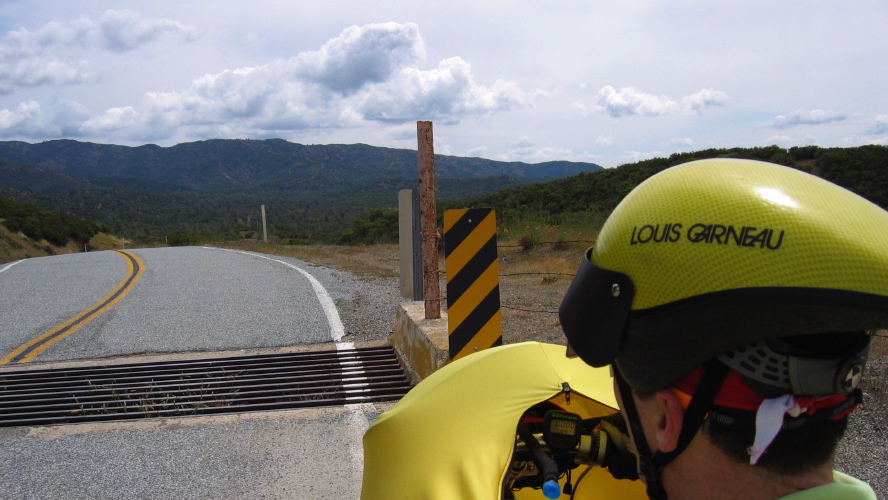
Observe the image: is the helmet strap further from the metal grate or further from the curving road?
the curving road

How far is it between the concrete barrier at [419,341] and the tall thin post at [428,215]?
8.1 inches

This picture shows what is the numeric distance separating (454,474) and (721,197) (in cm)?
73

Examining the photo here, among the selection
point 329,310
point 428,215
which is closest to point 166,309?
point 329,310

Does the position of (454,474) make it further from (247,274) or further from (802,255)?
(247,274)

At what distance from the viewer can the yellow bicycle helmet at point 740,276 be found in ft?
2.83

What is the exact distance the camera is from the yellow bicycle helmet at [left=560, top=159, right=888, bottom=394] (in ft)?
2.83

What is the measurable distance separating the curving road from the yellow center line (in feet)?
0.08

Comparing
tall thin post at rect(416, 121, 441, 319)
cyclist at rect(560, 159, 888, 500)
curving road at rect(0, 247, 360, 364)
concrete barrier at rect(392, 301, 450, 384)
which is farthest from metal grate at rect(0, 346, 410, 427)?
cyclist at rect(560, 159, 888, 500)

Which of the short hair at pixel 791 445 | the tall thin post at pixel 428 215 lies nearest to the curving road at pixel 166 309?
the tall thin post at pixel 428 215

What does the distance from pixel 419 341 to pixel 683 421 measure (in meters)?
4.50

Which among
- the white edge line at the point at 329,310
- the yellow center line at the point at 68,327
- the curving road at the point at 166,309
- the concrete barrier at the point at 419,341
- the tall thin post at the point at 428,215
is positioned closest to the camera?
the concrete barrier at the point at 419,341

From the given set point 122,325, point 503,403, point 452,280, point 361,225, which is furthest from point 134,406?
point 361,225

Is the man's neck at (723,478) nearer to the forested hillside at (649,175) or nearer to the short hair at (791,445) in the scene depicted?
the short hair at (791,445)

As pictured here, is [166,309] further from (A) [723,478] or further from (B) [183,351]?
(A) [723,478]
